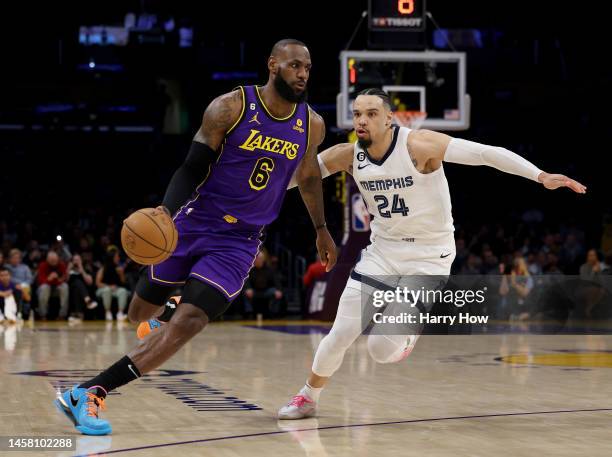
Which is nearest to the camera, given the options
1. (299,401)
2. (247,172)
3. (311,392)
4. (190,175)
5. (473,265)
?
(190,175)

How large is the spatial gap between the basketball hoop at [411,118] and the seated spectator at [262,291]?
3.62 meters

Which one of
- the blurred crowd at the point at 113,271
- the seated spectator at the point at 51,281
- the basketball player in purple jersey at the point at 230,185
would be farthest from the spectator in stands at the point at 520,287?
the basketball player in purple jersey at the point at 230,185

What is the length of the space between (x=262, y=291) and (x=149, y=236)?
1261 centimetres

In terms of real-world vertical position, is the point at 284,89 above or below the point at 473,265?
above

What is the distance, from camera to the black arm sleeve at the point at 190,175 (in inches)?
217

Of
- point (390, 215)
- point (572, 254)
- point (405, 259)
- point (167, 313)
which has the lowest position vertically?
point (572, 254)

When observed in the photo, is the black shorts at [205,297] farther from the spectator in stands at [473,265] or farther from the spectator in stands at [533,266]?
the spectator in stands at [533,266]

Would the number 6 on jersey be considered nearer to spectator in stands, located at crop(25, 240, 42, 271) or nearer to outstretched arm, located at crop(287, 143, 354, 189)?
outstretched arm, located at crop(287, 143, 354, 189)

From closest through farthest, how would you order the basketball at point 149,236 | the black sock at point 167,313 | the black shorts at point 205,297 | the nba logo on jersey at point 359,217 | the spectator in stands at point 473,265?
1. the basketball at point 149,236
2. the black shorts at point 205,297
3. the black sock at point 167,313
4. the nba logo on jersey at point 359,217
5. the spectator in stands at point 473,265

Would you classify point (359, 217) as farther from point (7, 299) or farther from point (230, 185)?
point (230, 185)

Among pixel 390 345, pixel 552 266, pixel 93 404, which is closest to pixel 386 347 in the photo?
pixel 390 345

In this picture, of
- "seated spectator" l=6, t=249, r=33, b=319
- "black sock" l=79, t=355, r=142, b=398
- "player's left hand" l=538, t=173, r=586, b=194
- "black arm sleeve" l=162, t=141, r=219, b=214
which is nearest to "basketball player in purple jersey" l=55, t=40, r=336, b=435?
"black arm sleeve" l=162, t=141, r=219, b=214

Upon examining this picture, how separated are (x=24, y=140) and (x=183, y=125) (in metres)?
4.35

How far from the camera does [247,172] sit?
5.76 meters
